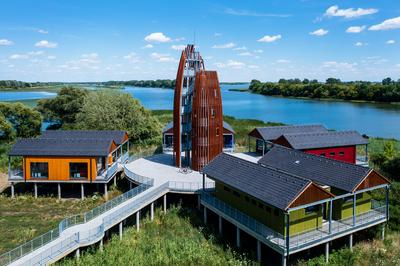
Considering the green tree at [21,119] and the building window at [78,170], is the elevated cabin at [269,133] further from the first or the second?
the green tree at [21,119]

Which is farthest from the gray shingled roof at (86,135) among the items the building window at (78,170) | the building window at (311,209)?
the building window at (311,209)

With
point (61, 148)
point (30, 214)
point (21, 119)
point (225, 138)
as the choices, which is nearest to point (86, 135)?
point (61, 148)

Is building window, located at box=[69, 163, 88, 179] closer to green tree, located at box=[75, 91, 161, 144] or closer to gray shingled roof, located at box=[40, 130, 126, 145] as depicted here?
gray shingled roof, located at box=[40, 130, 126, 145]

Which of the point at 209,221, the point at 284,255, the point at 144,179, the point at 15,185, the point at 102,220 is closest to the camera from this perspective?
the point at 284,255

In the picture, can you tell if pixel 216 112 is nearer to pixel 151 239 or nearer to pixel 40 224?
pixel 151 239

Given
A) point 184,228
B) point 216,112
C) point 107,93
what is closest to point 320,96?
point 107,93

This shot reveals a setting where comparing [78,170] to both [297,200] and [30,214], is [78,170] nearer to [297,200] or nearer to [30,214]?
[30,214]
